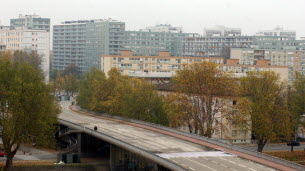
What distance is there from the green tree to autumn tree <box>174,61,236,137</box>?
1732 centimetres

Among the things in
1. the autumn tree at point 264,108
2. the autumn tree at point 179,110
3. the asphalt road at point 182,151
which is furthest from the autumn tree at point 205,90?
the asphalt road at point 182,151

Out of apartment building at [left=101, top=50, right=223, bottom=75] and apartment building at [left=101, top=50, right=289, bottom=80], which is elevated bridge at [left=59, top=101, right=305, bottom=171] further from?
apartment building at [left=101, top=50, right=223, bottom=75]

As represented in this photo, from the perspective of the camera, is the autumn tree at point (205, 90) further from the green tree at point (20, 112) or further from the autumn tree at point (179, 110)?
the green tree at point (20, 112)

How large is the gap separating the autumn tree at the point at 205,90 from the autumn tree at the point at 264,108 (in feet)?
8.46

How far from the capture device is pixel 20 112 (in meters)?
60.2

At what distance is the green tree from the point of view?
2370 inches

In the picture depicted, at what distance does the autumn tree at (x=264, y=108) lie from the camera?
68.1 m

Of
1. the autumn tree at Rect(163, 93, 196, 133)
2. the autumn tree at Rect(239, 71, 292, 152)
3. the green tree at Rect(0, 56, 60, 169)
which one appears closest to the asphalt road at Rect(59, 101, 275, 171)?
the autumn tree at Rect(163, 93, 196, 133)

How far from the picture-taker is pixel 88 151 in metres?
73.4

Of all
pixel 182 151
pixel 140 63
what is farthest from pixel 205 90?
pixel 140 63

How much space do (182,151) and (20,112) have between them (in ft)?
58.7

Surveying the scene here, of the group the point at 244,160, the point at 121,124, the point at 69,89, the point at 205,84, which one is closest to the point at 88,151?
the point at 121,124

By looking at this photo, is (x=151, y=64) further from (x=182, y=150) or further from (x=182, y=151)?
(x=182, y=151)

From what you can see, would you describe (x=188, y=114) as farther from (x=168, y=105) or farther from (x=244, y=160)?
(x=244, y=160)
